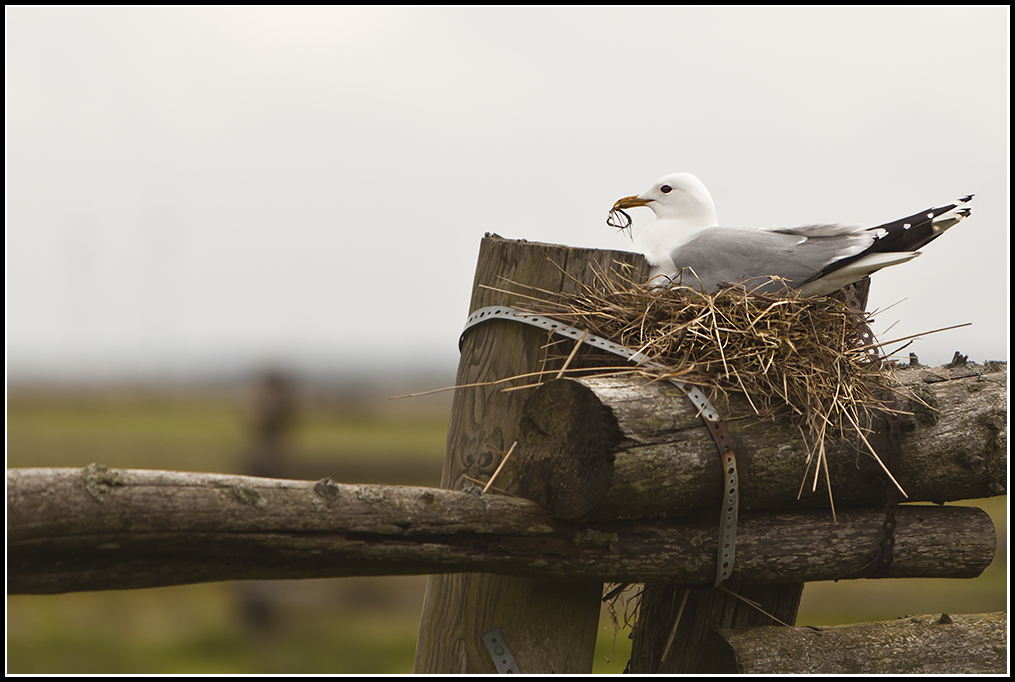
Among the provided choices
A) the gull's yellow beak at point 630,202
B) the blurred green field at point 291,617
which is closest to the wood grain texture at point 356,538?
the gull's yellow beak at point 630,202

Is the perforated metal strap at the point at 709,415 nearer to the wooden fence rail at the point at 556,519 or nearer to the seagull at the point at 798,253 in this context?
the wooden fence rail at the point at 556,519

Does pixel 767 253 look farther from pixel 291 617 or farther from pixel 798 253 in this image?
pixel 291 617

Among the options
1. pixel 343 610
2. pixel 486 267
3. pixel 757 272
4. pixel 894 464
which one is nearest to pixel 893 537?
pixel 894 464

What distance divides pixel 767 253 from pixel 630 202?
713 millimetres

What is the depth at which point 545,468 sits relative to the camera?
208 cm

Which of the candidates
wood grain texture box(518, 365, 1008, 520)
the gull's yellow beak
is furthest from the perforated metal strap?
the gull's yellow beak

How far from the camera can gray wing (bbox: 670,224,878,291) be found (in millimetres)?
2617

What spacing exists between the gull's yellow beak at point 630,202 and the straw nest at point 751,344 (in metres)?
0.71

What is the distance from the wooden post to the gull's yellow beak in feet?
2.31

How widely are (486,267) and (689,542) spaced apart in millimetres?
1042

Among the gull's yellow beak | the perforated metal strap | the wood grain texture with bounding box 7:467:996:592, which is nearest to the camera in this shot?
the wood grain texture with bounding box 7:467:996:592

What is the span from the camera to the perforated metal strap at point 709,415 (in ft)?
6.83

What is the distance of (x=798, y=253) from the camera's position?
8.73ft

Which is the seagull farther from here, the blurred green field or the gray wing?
the blurred green field
